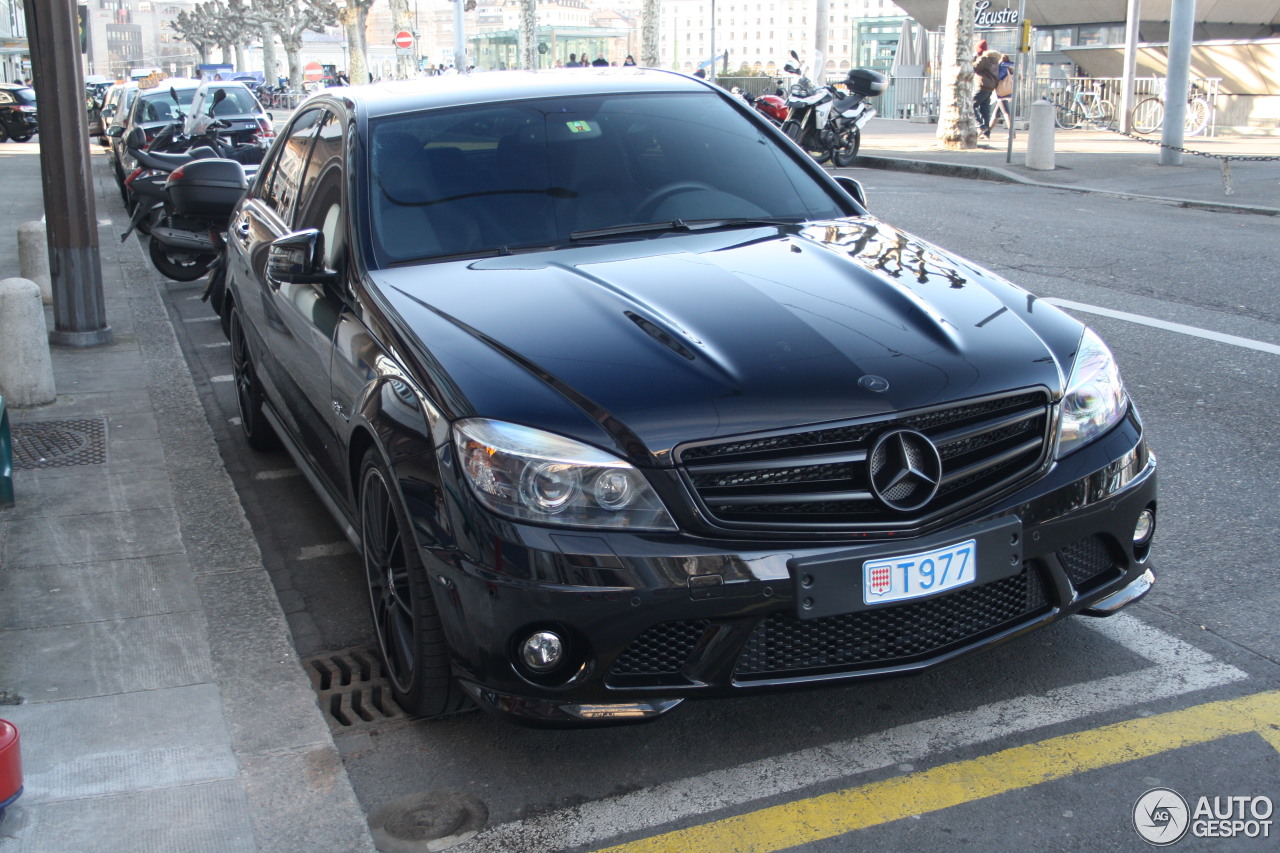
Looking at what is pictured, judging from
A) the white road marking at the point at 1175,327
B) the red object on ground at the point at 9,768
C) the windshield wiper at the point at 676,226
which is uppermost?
the windshield wiper at the point at 676,226

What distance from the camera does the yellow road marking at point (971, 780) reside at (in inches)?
117

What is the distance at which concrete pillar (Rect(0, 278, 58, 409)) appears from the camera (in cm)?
669

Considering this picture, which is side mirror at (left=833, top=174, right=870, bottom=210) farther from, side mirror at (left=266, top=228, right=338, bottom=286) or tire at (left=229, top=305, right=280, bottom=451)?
tire at (left=229, top=305, right=280, bottom=451)

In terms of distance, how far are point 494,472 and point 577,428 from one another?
0.21 metres

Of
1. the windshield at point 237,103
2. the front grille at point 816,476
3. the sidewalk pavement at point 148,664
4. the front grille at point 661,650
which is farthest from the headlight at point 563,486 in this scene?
the windshield at point 237,103

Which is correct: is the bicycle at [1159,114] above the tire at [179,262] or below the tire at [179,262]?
above

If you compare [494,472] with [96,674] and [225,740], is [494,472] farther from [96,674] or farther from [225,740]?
[96,674]

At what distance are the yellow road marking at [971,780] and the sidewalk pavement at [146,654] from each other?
809mm

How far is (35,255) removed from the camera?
→ 1027 cm

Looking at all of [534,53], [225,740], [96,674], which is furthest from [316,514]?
[534,53]

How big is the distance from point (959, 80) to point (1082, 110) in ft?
14.9

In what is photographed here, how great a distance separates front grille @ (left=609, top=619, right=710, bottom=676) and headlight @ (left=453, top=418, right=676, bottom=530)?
243 mm

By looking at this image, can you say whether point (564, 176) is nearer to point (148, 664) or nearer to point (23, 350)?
point (148, 664)

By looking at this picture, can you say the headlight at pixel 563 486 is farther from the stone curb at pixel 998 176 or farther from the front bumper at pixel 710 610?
the stone curb at pixel 998 176
